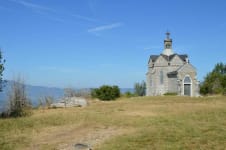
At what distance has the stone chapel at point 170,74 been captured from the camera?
37.5m

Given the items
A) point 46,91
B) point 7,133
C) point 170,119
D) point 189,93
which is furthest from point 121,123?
point 189,93

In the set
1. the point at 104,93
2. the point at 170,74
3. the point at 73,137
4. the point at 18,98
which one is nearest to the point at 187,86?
the point at 170,74

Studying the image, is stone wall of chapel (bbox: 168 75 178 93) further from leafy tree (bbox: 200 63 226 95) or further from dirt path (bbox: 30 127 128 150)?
dirt path (bbox: 30 127 128 150)

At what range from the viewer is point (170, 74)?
128ft

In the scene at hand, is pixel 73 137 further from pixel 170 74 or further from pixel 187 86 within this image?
pixel 170 74

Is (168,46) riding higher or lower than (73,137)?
higher

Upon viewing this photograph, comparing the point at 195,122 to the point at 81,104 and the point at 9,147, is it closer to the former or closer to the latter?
the point at 9,147

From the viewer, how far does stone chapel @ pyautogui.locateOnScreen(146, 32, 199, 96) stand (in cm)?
3747

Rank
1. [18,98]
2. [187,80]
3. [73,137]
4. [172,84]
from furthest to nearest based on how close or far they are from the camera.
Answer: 1. [172,84]
2. [187,80]
3. [18,98]
4. [73,137]

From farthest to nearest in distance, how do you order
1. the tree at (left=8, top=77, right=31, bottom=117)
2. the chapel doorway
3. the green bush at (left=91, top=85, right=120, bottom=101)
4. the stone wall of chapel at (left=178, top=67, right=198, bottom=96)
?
the chapel doorway < the stone wall of chapel at (left=178, top=67, right=198, bottom=96) < the green bush at (left=91, top=85, right=120, bottom=101) < the tree at (left=8, top=77, right=31, bottom=117)

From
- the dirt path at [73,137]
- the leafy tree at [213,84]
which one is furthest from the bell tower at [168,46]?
the dirt path at [73,137]

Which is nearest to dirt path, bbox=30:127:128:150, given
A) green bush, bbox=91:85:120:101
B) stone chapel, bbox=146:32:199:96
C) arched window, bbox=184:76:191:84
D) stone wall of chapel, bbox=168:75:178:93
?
green bush, bbox=91:85:120:101

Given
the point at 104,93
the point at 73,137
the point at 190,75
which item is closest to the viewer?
the point at 73,137

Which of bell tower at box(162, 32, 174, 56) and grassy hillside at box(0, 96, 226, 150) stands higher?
bell tower at box(162, 32, 174, 56)
